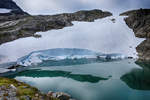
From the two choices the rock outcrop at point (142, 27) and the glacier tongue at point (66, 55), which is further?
the rock outcrop at point (142, 27)

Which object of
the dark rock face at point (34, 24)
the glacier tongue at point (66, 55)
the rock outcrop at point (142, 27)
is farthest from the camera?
the dark rock face at point (34, 24)

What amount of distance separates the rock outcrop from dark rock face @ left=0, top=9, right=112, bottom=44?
22.4 metres


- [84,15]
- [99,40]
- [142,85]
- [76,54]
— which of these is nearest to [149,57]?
[99,40]

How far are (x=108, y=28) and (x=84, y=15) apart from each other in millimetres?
24857

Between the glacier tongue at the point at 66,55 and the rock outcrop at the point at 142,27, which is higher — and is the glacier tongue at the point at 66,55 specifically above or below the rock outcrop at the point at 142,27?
below

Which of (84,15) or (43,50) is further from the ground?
(84,15)

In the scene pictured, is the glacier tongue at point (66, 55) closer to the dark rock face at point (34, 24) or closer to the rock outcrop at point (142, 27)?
the rock outcrop at point (142, 27)

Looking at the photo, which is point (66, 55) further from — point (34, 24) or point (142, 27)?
point (142, 27)

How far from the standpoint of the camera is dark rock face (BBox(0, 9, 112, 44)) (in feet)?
204

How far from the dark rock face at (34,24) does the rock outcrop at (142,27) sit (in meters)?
22.4

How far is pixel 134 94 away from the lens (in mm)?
17938

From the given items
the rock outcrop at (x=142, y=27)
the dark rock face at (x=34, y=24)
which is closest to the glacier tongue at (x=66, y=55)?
the rock outcrop at (x=142, y=27)

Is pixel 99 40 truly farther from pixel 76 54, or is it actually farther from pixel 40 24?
pixel 40 24

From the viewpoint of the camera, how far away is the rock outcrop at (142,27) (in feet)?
161
